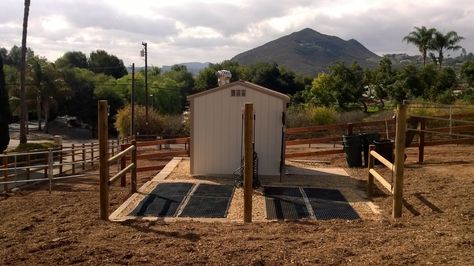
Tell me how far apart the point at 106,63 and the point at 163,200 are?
9124 centimetres

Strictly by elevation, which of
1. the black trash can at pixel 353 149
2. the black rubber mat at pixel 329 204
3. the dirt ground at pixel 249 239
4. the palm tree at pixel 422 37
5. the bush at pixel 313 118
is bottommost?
the black rubber mat at pixel 329 204

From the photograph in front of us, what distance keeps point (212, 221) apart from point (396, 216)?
2.70 metres

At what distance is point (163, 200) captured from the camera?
905 cm

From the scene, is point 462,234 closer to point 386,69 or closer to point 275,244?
point 275,244

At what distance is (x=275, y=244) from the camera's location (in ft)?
17.3

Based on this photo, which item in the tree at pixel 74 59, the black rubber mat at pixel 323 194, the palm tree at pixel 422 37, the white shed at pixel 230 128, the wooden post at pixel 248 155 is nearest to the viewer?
the wooden post at pixel 248 155

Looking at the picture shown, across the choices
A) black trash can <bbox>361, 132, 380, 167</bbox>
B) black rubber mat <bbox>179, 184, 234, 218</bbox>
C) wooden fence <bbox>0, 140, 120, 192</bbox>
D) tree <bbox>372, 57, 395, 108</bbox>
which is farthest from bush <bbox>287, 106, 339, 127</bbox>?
black rubber mat <bbox>179, 184, 234, 218</bbox>

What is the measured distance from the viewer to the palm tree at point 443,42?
186ft

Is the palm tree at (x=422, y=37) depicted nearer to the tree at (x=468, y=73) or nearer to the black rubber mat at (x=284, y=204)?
the tree at (x=468, y=73)

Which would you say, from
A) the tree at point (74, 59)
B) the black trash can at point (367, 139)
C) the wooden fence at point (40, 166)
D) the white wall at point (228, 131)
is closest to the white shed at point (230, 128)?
the white wall at point (228, 131)

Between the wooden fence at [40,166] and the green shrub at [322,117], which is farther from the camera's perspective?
the green shrub at [322,117]

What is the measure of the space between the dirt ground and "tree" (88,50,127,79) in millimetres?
89025

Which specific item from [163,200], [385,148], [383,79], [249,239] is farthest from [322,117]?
[249,239]

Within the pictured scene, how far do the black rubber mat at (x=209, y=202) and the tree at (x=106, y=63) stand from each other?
86.8 m
